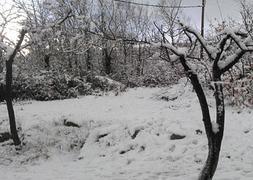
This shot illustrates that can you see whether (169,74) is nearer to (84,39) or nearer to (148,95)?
(148,95)

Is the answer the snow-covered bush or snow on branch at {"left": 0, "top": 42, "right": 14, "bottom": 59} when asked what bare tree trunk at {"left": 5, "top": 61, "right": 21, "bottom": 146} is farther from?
the snow-covered bush

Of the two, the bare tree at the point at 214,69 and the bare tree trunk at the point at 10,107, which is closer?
the bare tree at the point at 214,69

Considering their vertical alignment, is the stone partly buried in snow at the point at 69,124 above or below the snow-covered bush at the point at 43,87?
below

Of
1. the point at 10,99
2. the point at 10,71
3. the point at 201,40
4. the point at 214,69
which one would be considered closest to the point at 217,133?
the point at 214,69

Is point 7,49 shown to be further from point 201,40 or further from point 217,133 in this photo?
point 217,133

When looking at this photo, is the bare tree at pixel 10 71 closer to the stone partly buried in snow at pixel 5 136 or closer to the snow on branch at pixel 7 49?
the snow on branch at pixel 7 49

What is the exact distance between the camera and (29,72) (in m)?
19.5

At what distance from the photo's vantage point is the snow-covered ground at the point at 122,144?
902 centimetres

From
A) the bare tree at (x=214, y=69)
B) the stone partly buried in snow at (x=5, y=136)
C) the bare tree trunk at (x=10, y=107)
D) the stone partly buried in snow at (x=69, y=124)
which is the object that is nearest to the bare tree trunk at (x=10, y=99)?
the bare tree trunk at (x=10, y=107)

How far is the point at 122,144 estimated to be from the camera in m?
10.8

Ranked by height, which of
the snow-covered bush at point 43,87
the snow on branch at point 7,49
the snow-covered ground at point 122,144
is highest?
the snow on branch at point 7,49

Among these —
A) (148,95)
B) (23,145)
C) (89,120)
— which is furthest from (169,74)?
(23,145)

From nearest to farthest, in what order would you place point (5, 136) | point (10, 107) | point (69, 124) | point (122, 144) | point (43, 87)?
point (122, 144) < point (10, 107) < point (5, 136) < point (69, 124) < point (43, 87)

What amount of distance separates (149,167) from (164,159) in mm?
550
